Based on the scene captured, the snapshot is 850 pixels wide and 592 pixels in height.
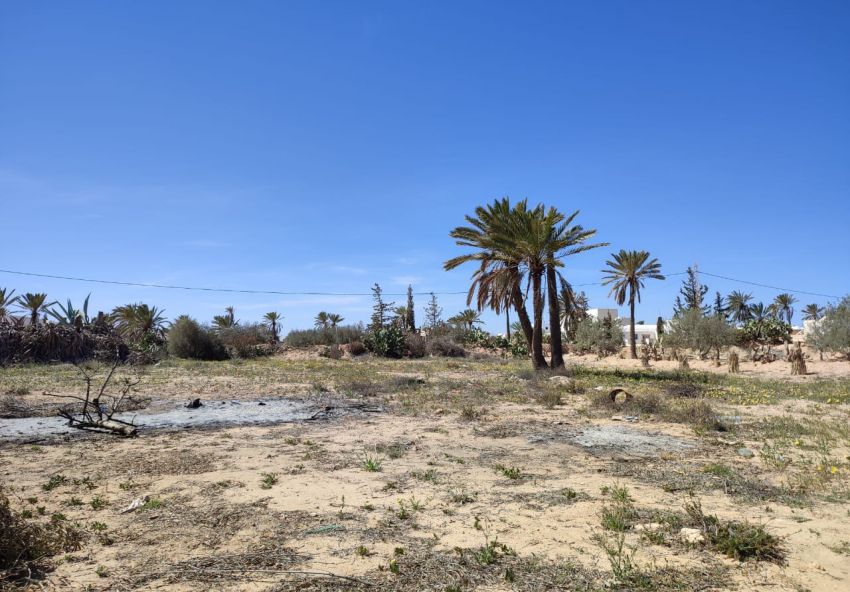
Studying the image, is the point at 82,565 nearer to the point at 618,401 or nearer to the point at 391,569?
the point at 391,569

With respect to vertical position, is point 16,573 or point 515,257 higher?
point 515,257

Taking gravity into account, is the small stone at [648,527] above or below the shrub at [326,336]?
below

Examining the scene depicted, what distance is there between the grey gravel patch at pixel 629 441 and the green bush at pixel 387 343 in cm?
2473

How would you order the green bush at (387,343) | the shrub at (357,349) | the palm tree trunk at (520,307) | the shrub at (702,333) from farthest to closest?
the shrub at (357,349)
the green bush at (387,343)
the shrub at (702,333)
the palm tree trunk at (520,307)

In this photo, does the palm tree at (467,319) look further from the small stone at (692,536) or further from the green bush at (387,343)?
the small stone at (692,536)

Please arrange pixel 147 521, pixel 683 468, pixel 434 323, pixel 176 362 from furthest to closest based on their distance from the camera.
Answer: pixel 434 323
pixel 176 362
pixel 683 468
pixel 147 521

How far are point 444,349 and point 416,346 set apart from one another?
2015 mm

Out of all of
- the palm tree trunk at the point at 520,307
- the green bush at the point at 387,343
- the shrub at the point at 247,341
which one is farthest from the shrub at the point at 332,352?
the palm tree trunk at the point at 520,307

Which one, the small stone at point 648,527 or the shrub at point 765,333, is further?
the shrub at point 765,333

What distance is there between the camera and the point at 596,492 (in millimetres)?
5891

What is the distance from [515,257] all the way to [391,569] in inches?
681

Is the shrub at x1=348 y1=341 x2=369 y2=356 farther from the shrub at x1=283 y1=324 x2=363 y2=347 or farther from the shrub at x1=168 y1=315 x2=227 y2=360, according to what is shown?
the shrub at x1=168 y1=315 x2=227 y2=360

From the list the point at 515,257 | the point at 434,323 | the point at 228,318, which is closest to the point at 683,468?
the point at 515,257

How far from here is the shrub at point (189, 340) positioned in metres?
30.9
